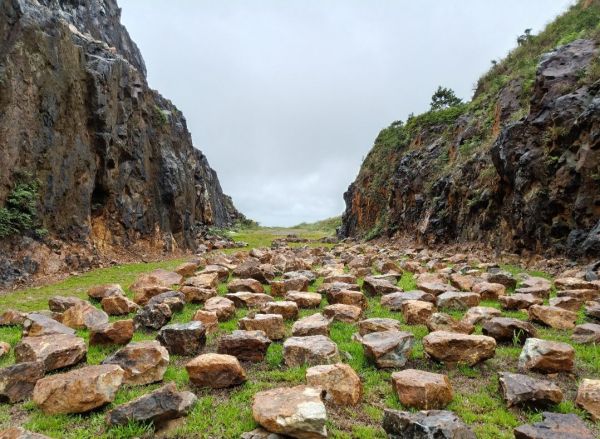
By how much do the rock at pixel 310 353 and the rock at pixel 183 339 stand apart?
169 cm

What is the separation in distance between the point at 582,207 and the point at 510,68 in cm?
2551

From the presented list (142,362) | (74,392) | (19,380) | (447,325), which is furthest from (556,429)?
(19,380)

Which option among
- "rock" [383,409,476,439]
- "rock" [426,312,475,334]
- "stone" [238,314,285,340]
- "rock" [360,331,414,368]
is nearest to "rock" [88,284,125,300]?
"stone" [238,314,285,340]

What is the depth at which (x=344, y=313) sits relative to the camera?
30.9 feet

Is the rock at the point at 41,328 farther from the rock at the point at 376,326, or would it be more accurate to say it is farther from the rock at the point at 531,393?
the rock at the point at 531,393

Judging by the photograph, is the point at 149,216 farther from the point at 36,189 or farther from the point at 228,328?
the point at 228,328

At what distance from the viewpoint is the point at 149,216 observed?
28031 mm

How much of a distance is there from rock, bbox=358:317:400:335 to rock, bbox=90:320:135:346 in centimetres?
449

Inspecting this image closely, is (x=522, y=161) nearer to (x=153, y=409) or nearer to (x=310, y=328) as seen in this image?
(x=310, y=328)

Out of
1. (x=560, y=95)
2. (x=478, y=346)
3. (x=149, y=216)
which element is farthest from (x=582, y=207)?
(x=149, y=216)

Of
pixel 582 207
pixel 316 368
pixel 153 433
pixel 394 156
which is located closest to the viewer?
pixel 153 433

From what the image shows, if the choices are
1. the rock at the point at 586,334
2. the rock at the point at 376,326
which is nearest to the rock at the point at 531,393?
the rock at the point at 376,326

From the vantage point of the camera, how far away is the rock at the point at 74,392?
5043 millimetres

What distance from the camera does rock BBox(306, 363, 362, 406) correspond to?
17.6 feet
